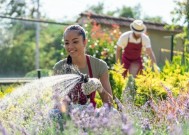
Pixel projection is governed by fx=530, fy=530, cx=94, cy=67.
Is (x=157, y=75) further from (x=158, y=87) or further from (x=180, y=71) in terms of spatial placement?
(x=158, y=87)

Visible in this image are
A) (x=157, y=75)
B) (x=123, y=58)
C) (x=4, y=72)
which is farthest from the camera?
(x=4, y=72)

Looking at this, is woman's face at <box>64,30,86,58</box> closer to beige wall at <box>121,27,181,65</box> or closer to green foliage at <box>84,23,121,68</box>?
green foliage at <box>84,23,121,68</box>

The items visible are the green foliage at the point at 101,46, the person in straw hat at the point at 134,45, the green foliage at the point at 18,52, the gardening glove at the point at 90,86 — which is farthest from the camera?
the green foliage at the point at 18,52

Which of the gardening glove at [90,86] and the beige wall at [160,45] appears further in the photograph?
the beige wall at [160,45]

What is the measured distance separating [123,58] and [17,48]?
296 inches

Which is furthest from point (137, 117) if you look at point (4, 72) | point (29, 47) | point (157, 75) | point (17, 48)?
point (29, 47)

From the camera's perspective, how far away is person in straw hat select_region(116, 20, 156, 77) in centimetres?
763

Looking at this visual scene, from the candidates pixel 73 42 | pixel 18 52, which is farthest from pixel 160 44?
pixel 73 42

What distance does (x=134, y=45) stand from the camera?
7.73 m

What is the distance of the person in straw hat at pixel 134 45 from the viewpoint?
763cm

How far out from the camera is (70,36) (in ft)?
13.4

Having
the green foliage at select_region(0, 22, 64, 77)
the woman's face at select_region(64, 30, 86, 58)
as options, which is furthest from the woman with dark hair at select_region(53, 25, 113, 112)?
the green foliage at select_region(0, 22, 64, 77)

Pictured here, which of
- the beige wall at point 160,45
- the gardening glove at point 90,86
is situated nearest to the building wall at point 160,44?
the beige wall at point 160,45

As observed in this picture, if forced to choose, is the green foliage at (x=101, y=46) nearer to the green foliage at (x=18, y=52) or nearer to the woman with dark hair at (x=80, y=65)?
the green foliage at (x=18, y=52)
